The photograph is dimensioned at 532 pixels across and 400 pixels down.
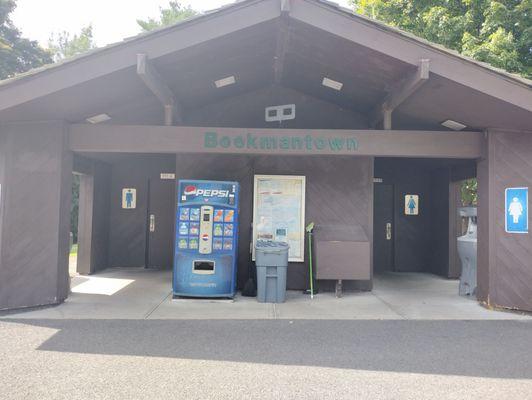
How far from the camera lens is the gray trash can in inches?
293

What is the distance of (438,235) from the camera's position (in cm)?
1093

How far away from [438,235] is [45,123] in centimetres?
→ 905

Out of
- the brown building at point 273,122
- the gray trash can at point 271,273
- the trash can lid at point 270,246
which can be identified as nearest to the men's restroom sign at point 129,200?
the brown building at point 273,122

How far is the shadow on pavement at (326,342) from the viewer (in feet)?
15.1

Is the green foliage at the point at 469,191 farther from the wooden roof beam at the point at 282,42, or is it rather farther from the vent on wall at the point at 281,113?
the wooden roof beam at the point at 282,42

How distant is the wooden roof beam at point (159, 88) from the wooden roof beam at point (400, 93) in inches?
150

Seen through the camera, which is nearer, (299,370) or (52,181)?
(299,370)

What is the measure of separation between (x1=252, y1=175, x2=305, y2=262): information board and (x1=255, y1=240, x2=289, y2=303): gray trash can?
1.08m

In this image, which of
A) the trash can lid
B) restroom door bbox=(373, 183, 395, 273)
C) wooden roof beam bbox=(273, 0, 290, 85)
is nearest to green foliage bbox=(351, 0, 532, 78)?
restroom door bbox=(373, 183, 395, 273)

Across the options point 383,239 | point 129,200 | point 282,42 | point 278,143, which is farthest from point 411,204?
point 129,200

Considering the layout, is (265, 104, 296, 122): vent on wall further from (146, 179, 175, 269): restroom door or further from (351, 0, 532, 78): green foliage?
(351, 0, 532, 78): green foliage

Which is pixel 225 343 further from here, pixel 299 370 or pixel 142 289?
pixel 142 289

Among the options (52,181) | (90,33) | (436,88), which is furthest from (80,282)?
(90,33)

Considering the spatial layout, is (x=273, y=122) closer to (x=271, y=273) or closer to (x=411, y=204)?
(x=271, y=273)
